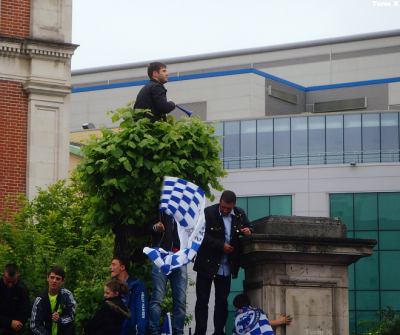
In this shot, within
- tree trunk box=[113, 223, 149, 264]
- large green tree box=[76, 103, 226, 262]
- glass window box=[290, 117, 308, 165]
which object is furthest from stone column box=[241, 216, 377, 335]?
glass window box=[290, 117, 308, 165]

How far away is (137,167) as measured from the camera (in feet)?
28.7

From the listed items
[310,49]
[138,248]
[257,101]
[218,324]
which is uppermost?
[310,49]

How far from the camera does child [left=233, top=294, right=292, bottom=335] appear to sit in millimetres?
7984

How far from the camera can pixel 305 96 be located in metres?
68.4

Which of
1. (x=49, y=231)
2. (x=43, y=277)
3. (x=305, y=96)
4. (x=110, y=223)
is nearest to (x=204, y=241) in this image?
(x=110, y=223)

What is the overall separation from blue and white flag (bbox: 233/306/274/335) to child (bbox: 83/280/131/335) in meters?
1.35

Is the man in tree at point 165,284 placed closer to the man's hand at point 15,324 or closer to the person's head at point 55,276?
the person's head at point 55,276

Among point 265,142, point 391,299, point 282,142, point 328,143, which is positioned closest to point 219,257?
point 391,299

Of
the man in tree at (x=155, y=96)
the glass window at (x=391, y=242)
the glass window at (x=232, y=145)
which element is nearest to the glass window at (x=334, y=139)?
the glass window at (x=232, y=145)

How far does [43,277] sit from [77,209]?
28.4ft

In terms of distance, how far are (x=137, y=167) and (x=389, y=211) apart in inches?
1462

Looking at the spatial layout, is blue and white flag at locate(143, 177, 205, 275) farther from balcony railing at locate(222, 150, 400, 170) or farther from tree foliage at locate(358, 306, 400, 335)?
balcony railing at locate(222, 150, 400, 170)

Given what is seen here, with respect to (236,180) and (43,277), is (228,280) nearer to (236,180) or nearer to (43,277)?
(43,277)

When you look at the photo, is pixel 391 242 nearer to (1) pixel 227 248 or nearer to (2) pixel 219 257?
(2) pixel 219 257
